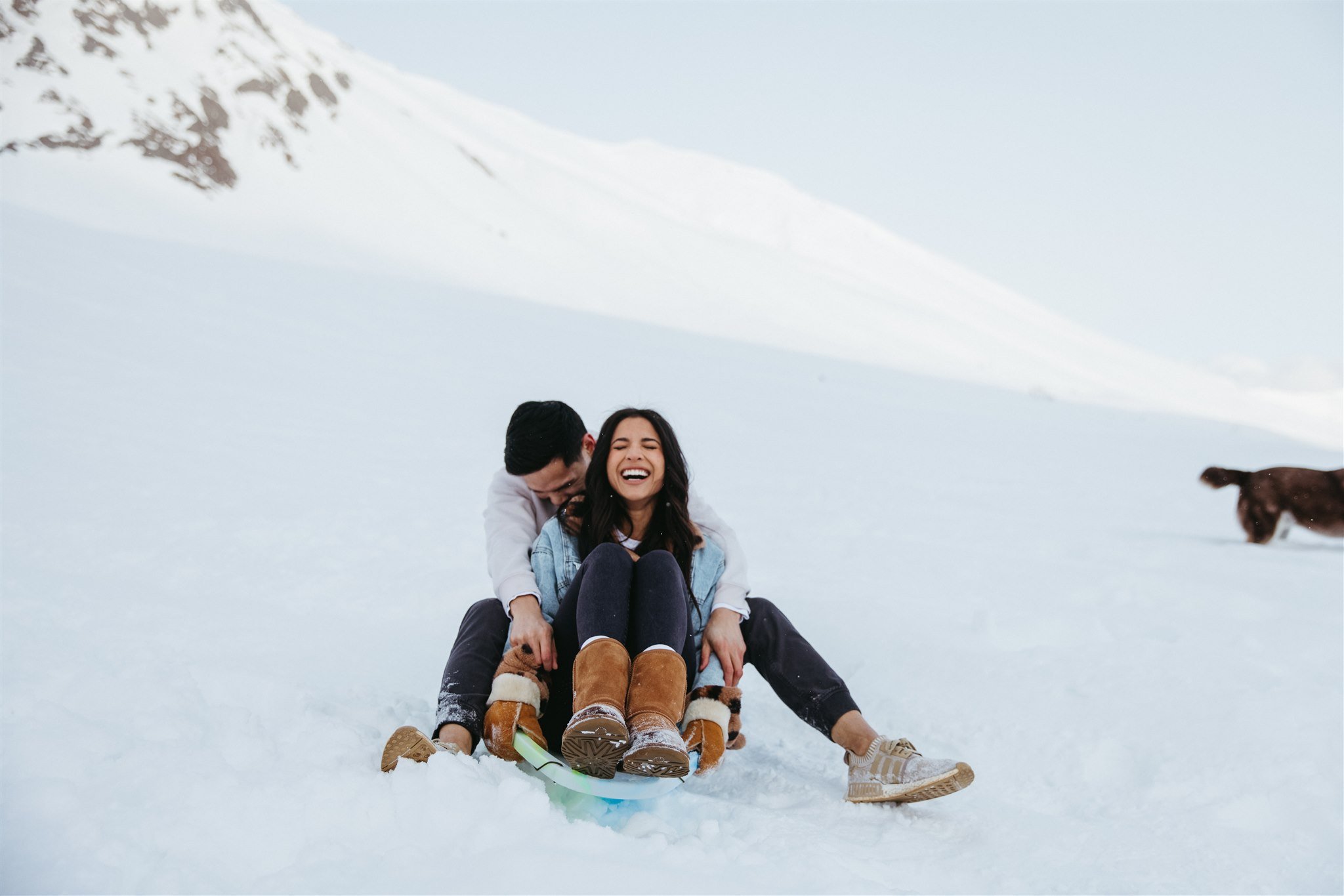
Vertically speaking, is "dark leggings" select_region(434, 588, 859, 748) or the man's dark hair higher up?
the man's dark hair

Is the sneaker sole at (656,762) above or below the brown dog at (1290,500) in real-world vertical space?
below

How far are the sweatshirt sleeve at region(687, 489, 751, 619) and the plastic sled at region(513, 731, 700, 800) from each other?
0.47m

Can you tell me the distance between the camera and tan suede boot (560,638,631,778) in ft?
5.54

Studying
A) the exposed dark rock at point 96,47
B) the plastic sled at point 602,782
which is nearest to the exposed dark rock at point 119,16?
the exposed dark rock at point 96,47

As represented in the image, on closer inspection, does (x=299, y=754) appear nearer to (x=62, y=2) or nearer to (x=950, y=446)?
(x=950, y=446)

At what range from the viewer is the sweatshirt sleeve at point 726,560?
219cm

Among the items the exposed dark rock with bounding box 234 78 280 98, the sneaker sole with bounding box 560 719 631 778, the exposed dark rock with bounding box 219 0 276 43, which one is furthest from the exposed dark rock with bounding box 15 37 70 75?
the sneaker sole with bounding box 560 719 631 778

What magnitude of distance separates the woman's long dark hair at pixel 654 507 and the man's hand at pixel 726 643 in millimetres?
118

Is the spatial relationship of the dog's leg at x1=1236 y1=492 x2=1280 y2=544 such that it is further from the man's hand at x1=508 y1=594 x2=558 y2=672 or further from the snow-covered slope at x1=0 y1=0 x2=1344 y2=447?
the snow-covered slope at x1=0 y1=0 x2=1344 y2=447

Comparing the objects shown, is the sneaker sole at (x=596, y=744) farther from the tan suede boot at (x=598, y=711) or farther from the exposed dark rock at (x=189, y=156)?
the exposed dark rock at (x=189, y=156)

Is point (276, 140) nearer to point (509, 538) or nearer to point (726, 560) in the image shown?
point (509, 538)

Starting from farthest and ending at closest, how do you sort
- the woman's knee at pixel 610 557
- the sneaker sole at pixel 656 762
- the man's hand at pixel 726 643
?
the man's hand at pixel 726 643
the woman's knee at pixel 610 557
the sneaker sole at pixel 656 762

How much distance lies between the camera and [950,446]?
24.7ft

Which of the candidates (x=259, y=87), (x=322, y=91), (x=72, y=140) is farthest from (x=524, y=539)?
(x=322, y=91)
